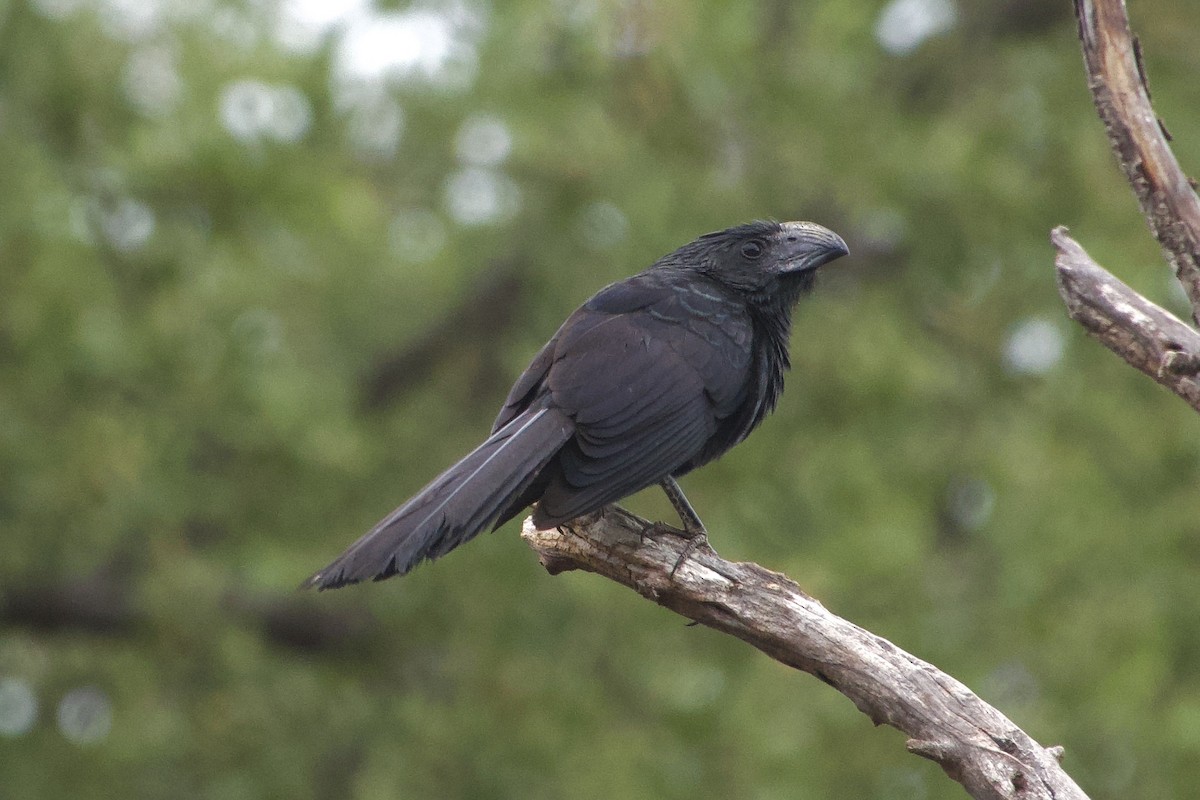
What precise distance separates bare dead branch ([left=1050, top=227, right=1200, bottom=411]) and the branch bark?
1.02 metres

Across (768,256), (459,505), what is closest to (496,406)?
(768,256)

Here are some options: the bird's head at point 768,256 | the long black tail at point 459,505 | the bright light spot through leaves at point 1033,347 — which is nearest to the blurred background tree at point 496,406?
the bright light spot through leaves at point 1033,347

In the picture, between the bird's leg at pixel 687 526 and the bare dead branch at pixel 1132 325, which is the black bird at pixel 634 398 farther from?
the bare dead branch at pixel 1132 325

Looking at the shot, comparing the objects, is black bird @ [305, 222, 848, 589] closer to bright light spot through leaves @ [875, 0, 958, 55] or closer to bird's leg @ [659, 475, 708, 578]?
bird's leg @ [659, 475, 708, 578]

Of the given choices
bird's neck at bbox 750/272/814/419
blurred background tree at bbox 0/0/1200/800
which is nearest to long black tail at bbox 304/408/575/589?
bird's neck at bbox 750/272/814/419

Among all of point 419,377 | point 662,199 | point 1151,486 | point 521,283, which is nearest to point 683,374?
point 662,199

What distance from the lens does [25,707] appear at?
33.7 feet

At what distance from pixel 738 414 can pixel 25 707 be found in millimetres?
7493

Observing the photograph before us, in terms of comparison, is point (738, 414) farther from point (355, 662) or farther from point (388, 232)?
point (388, 232)

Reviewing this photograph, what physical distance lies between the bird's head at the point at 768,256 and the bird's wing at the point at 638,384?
0.82 feet

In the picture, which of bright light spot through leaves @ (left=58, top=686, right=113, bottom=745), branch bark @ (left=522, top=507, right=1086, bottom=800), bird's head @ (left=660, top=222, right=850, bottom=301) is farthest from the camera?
bright light spot through leaves @ (left=58, top=686, right=113, bottom=745)

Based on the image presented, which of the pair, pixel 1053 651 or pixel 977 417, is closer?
pixel 1053 651

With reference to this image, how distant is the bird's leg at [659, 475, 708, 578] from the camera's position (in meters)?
4.04

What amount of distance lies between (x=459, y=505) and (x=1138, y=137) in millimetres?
2104
